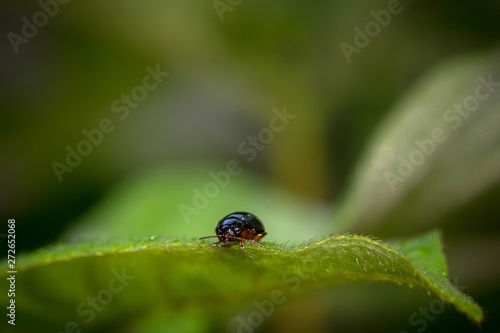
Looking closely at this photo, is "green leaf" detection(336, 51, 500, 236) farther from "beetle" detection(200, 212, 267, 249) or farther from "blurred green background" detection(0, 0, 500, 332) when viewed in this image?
"beetle" detection(200, 212, 267, 249)

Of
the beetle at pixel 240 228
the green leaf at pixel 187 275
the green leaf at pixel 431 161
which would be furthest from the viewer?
the green leaf at pixel 431 161

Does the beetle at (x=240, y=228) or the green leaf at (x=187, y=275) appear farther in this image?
the beetle at (x=240, y=228)

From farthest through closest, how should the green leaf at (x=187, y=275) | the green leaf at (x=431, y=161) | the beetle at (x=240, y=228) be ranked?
1. the green leaf at (x=431, y=161)
2. the beetle at (x=240, y=228)
3. the green leaf at (x=187, y=275)

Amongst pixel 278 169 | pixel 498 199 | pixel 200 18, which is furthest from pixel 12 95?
pixel 498 199

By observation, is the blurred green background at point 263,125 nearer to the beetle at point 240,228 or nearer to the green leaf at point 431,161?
the green leaf at point 431,161

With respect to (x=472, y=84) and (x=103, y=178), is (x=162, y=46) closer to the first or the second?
(x=103, y=178)

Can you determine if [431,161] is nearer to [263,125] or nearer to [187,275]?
[263,125]

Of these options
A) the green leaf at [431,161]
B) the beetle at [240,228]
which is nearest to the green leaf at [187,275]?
the beetle at [240,228]

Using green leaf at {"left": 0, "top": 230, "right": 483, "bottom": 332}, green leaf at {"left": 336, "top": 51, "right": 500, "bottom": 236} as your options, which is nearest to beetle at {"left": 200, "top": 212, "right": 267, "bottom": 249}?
green leaf at {"left": 0, "top": 230, "right": 483, "bottom": 332}

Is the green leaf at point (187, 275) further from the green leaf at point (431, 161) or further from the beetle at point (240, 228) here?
the green leaf at point (431, 161)
